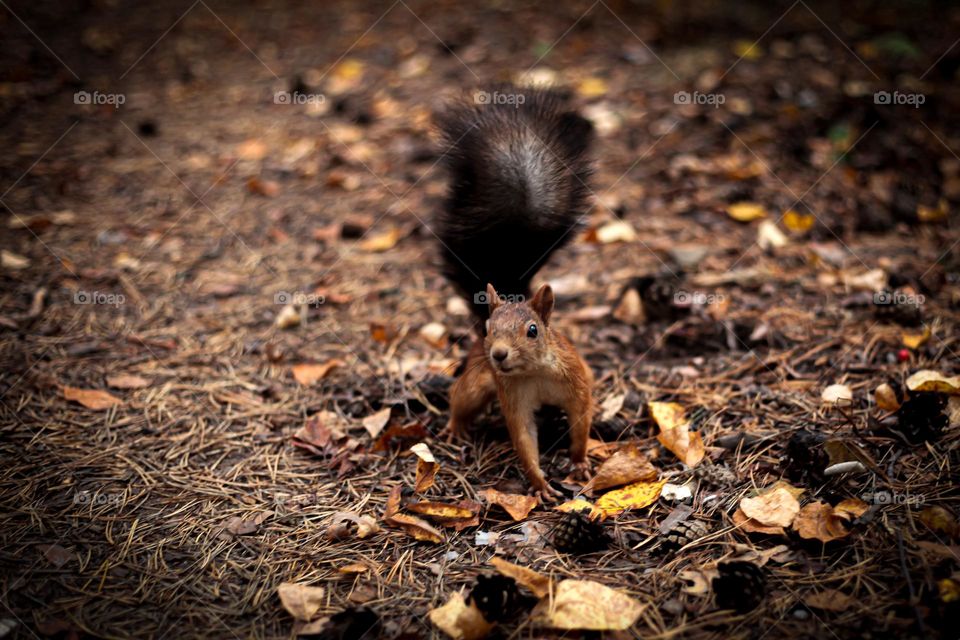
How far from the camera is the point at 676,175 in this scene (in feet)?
12.1

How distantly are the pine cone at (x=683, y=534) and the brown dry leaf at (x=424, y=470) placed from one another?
0.67m

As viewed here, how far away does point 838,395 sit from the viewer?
2195 mm

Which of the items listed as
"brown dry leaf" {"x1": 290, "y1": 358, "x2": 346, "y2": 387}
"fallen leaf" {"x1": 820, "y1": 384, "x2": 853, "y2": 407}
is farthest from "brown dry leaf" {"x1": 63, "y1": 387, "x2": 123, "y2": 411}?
"fallen leaf" {"x1": 820, "y1": 384, "x2": 853, "y2": 407}

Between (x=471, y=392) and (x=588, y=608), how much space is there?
2.75ft

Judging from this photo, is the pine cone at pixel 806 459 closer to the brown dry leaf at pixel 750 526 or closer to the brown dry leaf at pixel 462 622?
the brown dry leaf at pixel 750 526

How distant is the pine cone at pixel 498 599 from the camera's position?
5.05 ft

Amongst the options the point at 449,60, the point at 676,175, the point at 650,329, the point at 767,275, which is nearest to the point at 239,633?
the point at 650,329

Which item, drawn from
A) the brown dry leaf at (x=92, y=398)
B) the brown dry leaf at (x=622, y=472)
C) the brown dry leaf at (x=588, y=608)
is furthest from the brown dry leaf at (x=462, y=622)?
the brown dry leaf at (x=92, y=398)

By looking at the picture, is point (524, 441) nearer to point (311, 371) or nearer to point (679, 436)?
point (679, 436)

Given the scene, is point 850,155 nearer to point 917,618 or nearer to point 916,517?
point 916,517

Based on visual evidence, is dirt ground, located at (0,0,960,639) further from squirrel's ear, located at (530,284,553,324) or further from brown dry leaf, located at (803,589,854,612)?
→ squirrel's ear, located at (530,284,553,324)

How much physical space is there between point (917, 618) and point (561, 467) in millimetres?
997

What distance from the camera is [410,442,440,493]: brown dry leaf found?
80.2 inches

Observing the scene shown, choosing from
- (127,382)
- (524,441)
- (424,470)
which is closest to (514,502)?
(524,441)
